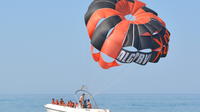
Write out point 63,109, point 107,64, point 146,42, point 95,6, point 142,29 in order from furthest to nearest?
1. point 63,109
2. point 95,6
3. point 107,64
4. point 142,29
5. point 146,42

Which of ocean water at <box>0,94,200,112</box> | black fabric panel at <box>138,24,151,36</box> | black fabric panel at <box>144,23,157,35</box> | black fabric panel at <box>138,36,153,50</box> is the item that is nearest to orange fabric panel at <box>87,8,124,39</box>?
black fabric panel at <box>138,24,151,36</box>

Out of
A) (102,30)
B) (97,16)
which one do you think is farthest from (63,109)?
(97,16)

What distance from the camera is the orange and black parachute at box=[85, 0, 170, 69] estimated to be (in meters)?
21.8

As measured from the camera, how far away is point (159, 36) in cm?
2252

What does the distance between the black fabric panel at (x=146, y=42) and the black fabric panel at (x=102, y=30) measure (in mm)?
1635

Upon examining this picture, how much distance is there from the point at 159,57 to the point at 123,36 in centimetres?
240

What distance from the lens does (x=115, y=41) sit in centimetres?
2191

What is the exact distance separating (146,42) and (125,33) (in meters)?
1.13

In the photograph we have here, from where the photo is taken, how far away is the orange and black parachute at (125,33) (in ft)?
71.7

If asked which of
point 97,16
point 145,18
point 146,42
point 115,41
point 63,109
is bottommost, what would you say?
point 63,109

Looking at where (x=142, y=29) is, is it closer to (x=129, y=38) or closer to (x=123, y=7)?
(x=129, y=38)

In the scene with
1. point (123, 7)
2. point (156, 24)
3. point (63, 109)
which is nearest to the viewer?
point (156, 24)

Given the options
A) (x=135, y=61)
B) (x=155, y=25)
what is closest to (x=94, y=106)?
(x=135, y=61)

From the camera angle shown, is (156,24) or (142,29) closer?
(142,29)
